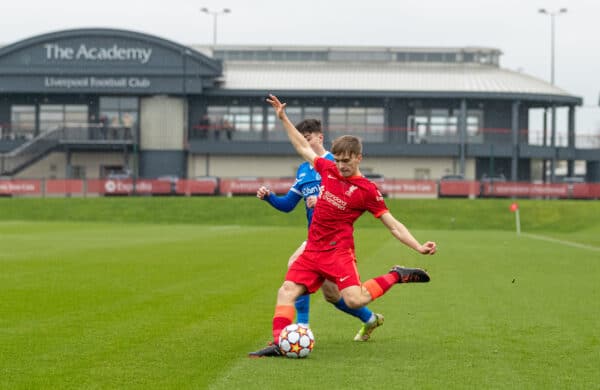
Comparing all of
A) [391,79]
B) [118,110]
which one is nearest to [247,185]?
[118,110]

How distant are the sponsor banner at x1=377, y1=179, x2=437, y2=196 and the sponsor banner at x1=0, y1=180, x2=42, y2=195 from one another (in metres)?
19.1

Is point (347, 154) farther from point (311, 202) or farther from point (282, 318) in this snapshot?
point (282, 318)

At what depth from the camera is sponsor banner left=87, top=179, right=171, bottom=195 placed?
58.8m

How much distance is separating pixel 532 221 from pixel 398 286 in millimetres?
35120

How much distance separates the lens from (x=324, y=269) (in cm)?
944

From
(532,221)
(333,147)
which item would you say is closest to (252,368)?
(333,147)

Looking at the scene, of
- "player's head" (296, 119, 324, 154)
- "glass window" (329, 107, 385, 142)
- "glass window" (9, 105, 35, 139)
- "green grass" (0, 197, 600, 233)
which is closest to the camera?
"player's head" (296, 119, 324, 154)

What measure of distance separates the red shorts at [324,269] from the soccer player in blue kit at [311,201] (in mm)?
358

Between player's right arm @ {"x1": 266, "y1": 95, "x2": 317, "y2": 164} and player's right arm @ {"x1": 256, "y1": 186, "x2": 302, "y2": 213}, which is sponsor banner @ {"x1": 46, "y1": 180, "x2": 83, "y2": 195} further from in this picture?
player's right arm @ {"x1": 266, "y1": 95, "x2": 317, "y2": 164}

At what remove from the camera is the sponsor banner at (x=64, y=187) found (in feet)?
192

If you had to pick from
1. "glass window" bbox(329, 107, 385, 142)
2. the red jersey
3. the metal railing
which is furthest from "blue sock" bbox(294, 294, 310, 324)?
"glass window" bbox(329, 107, 385, 142)

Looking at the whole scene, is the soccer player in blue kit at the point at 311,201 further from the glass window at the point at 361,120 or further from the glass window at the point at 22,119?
the glass window at the point at 22,119

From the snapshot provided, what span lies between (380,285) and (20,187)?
52.2m

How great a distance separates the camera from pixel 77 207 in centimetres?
5356
